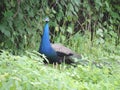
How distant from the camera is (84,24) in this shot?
312 inches

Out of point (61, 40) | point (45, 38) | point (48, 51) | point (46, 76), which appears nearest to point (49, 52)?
point (48, 51)

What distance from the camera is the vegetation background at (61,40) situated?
3113 millimetres

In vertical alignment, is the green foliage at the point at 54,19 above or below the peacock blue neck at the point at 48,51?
above

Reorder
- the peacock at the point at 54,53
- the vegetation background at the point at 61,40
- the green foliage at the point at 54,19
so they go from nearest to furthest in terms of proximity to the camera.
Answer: the vegetation background at the point at 61,40, the peacock at the point at 54,53, the green foliage at the point at 54,19

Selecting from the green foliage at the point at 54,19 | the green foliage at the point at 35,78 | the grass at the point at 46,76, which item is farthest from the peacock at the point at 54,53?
the green foliage at the point at 35,78

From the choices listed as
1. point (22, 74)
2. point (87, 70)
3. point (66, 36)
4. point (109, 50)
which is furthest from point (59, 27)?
point (22, 74)

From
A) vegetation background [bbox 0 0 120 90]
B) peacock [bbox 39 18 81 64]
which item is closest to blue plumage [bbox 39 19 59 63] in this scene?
peacock [bbox 39 18 81 64]

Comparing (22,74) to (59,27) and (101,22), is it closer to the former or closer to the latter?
(59,27)

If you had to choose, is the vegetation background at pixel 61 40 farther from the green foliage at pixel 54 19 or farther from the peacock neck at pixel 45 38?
the peacock neck at pixel 45 38

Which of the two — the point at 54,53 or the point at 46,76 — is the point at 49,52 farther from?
the point at 46,76

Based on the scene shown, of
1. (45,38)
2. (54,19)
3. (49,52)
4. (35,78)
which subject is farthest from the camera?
(54,19)

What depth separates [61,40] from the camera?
289 inches

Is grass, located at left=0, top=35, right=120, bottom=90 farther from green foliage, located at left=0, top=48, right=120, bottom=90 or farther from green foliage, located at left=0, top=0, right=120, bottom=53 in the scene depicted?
green foliage, located at left=0, top=0, right=120, bottom=53

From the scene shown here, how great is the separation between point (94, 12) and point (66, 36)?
2.99ft
